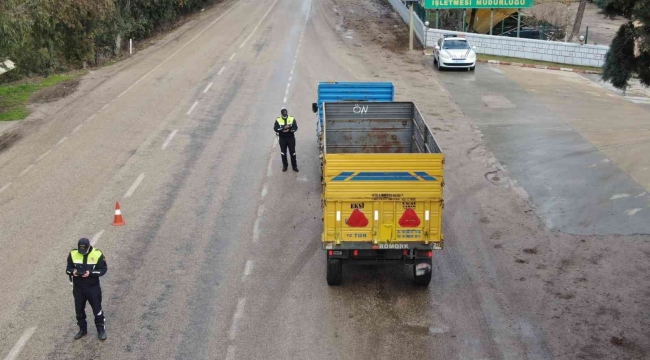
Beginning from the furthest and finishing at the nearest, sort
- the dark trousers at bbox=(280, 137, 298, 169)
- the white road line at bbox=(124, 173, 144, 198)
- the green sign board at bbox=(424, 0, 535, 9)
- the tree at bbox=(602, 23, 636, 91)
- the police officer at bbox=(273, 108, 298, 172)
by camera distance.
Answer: the green sign board at bbox=(424, 0, 535, 9), the dark trousers at bbox=(280, 137, 298, 169), the police officer at bbox=(273, 108, 298, 172), the white road line at bbox=(124, 173, 144, 198), the tree at bbox=(602, 23, 636, 91)

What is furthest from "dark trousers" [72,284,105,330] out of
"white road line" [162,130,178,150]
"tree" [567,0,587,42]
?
"tree" [567,0,587,42]

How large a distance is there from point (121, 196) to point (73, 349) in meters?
7.52

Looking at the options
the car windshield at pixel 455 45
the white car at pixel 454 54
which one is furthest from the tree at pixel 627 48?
the car windshield at pixel 455 45

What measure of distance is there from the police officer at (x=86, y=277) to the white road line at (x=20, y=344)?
77 centimetres

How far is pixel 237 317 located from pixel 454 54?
26.6m

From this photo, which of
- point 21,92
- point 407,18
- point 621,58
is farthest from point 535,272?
point 407,18

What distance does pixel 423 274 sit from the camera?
45.4 feet

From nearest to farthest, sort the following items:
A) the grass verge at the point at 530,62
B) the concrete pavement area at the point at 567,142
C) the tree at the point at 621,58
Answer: the tree at the point at 621,58 < the concrete pavement area at the point at 567,142 < the grass verge at the point at 530,62

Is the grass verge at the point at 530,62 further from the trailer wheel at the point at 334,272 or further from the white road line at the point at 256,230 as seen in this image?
the trailer wheel at the point at 334,272

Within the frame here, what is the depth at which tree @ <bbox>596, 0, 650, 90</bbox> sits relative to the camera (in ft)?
41.1

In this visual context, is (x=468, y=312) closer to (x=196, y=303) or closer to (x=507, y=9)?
(x=196, y=303)

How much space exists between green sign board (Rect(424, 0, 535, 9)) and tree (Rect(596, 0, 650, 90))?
96.3 ft

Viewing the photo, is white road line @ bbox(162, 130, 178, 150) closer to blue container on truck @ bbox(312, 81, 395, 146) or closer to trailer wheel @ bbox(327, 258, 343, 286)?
blue container on truck @ bbox(312, 81, 395, 146)

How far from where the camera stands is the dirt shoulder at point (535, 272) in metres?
12.5
